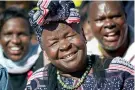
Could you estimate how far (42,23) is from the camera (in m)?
3.80

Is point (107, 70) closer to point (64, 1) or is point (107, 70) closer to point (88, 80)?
point (88, 80)

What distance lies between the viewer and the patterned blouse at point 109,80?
12.3 feet

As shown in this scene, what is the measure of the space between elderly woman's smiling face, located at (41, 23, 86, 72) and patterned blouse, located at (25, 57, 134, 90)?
0.43 feet

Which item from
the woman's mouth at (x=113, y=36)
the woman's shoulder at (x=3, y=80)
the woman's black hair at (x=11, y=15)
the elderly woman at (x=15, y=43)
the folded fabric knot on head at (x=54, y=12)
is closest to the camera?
the folded fabric knot on head at (x=54, y=12)

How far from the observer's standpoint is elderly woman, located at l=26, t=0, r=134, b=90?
3.77 m

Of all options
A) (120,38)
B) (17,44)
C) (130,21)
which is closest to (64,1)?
(120,38)

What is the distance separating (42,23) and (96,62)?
525mm

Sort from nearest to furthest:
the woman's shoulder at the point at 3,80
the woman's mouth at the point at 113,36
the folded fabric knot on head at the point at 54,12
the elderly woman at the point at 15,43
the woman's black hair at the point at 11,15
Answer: the folded fabric knot on head at the point at 54,12 → the woman's shoulder at the point at 3,80 → the woman's mouth at the point at 113,36 → the elderly woman at the point at 15,43 → the woman's black hair at the point at 11,15

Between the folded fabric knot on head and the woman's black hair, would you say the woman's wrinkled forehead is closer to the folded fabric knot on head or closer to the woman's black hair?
the folded fabric knot on head

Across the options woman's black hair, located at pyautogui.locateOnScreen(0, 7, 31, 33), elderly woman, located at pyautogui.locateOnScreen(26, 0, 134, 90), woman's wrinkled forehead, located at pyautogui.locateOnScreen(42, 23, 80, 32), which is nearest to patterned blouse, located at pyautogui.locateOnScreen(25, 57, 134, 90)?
elderly woman, located at pyautogui.locateOnScreen(26, 0, 134, 90)

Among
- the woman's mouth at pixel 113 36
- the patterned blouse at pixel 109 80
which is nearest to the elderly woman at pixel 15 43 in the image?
the woman's mouth at pixel 113 36

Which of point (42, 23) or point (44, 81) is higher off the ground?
point (42, 23)

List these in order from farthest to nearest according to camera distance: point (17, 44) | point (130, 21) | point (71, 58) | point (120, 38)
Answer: point (130, 21), point (17, 44), point (120, 38), point (71, 58)

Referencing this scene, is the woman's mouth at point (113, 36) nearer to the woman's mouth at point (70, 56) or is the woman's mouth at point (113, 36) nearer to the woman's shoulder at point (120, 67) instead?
the woman's shoulder at point (120, 67)
